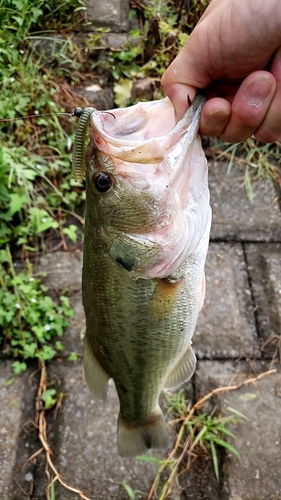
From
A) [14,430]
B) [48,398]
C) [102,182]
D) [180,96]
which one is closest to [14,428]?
[14,430]

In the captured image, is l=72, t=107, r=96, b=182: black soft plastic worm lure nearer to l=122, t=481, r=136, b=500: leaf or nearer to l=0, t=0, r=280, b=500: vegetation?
l=0, t=0, r=280, b=500: vegetation

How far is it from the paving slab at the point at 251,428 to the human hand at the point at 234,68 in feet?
4.11

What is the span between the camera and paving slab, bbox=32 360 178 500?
2.19 meters

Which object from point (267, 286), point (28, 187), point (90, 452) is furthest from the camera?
point (28, 187)

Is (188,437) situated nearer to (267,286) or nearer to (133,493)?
(133,493)

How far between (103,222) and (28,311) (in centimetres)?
119

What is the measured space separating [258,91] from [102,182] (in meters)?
0.49

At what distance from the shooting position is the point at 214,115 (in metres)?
1.46

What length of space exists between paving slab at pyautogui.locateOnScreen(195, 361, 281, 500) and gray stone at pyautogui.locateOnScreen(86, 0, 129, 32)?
8.43ft

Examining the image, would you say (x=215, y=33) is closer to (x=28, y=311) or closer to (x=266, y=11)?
(x=266, y=11)

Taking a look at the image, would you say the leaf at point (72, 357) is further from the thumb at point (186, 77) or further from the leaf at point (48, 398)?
the thumb at point (186, 77)

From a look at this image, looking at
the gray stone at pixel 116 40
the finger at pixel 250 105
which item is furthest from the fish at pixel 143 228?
the gray stone at pixel 116 40

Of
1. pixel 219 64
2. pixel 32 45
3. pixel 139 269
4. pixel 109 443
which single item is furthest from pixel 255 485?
pixel 32 45

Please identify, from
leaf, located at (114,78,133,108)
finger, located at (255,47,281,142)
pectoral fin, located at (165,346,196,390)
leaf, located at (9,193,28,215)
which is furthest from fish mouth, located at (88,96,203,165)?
leaf, located at (114,78,133,108)
